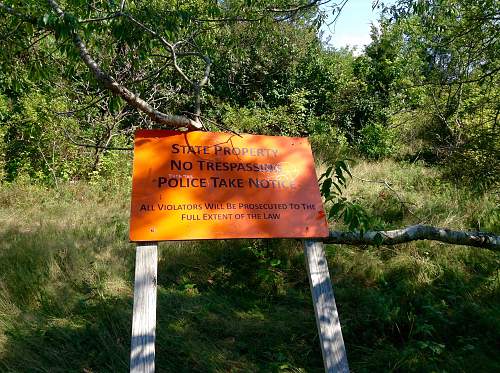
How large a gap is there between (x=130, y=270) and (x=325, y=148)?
747 centimetres

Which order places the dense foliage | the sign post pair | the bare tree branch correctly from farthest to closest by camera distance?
the dense foliage
the bare tree branch
the sign post pair

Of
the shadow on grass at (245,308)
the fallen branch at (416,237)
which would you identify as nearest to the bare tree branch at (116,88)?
the fallen branch at (416,237)

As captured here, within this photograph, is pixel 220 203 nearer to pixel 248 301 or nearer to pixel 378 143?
pixel 248 301

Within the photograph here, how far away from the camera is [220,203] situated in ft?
7.91

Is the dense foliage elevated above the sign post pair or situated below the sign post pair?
above

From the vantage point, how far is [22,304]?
3770 mm

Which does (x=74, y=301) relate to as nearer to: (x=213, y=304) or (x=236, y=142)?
(x=213, y=304)

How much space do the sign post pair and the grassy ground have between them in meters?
1.02

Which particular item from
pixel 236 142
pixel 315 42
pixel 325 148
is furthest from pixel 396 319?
pixel 315 42

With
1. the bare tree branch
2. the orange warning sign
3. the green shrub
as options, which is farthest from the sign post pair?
the green shrub

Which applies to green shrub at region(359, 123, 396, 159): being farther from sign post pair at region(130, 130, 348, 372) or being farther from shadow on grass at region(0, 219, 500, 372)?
sign post pair at region(130, 130, 348, 372)

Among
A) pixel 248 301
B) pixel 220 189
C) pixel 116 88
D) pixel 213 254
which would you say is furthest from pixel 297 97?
pixel 220 189

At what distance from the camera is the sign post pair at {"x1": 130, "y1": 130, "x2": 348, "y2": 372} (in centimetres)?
223

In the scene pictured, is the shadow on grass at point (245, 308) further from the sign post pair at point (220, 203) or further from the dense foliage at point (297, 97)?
the dense foliage at point (297, 97)
